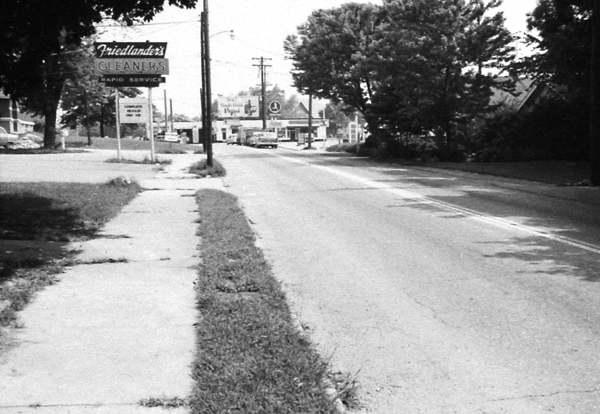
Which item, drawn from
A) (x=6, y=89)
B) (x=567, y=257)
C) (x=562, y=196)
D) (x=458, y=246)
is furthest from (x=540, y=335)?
(x=562, y=196)

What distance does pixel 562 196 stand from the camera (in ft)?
58.3

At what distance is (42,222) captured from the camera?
486 inches

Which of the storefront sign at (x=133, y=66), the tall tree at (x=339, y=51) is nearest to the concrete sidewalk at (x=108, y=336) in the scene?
the storefront sign at (x=133, y=66)

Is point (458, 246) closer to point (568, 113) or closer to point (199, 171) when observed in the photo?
point (199, 171)

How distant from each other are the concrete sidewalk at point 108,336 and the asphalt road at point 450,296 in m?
1.22

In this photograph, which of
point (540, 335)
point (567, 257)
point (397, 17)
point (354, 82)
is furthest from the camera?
point (354, 82)

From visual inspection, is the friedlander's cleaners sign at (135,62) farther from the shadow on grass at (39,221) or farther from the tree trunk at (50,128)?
the tree trunk at (50,128)

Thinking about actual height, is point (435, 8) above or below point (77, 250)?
above

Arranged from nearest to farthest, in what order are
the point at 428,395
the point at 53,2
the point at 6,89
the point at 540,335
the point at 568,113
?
the point at 428,395 → the point at 540,335 → the point at 53,2 → the point at 6,89 → the point at 568,113

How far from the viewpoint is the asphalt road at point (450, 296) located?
5148 mm

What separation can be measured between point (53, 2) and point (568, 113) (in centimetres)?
2752

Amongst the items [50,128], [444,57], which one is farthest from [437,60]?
[50,128]

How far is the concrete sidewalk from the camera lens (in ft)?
15.4

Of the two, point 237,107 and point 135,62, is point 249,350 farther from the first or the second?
point 237,107
